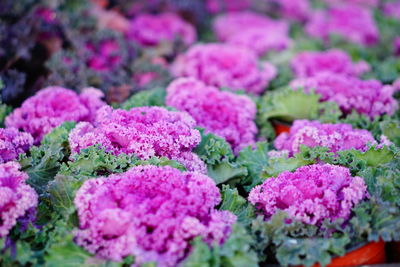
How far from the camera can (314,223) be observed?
7.25 feet

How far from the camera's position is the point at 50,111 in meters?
3.08

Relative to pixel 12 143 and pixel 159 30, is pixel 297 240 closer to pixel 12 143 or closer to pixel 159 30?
pixel 12 143

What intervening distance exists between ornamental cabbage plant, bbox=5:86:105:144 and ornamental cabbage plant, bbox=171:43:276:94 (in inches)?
48.3

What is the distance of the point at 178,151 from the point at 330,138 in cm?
104

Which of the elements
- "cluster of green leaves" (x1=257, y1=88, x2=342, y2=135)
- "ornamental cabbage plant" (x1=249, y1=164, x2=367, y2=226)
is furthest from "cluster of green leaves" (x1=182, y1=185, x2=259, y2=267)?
"cluster of green leaves" (x1=257, y1=88, x2=342, y2=135)

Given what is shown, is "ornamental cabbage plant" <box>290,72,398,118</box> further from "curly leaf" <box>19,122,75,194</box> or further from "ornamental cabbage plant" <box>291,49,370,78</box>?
"curly leaf" <box>19,122,75,194</box>

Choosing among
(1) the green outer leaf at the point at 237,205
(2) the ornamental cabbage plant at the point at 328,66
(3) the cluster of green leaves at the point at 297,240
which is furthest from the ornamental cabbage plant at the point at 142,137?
(2) the ornamental cabbage plant at the point at 328,66

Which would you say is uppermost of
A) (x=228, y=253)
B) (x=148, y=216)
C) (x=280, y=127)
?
(x=148, y=216)

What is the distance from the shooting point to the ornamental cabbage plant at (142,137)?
8.36 feet

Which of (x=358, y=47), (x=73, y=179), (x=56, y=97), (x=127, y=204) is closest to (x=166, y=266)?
(x=127, y=204)

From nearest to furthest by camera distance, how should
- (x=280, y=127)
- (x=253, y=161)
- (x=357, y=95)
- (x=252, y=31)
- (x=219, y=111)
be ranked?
(x=253, y=161), (x=219, y=111), (x=357, y=95), (x=280, y=127), (x=252, y=31)

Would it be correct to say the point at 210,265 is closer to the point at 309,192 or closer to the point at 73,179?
the point at 309,192

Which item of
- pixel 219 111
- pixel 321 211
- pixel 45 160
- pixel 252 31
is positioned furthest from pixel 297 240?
pixel 252 31

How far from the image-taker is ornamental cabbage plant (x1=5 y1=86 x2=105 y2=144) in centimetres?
302
